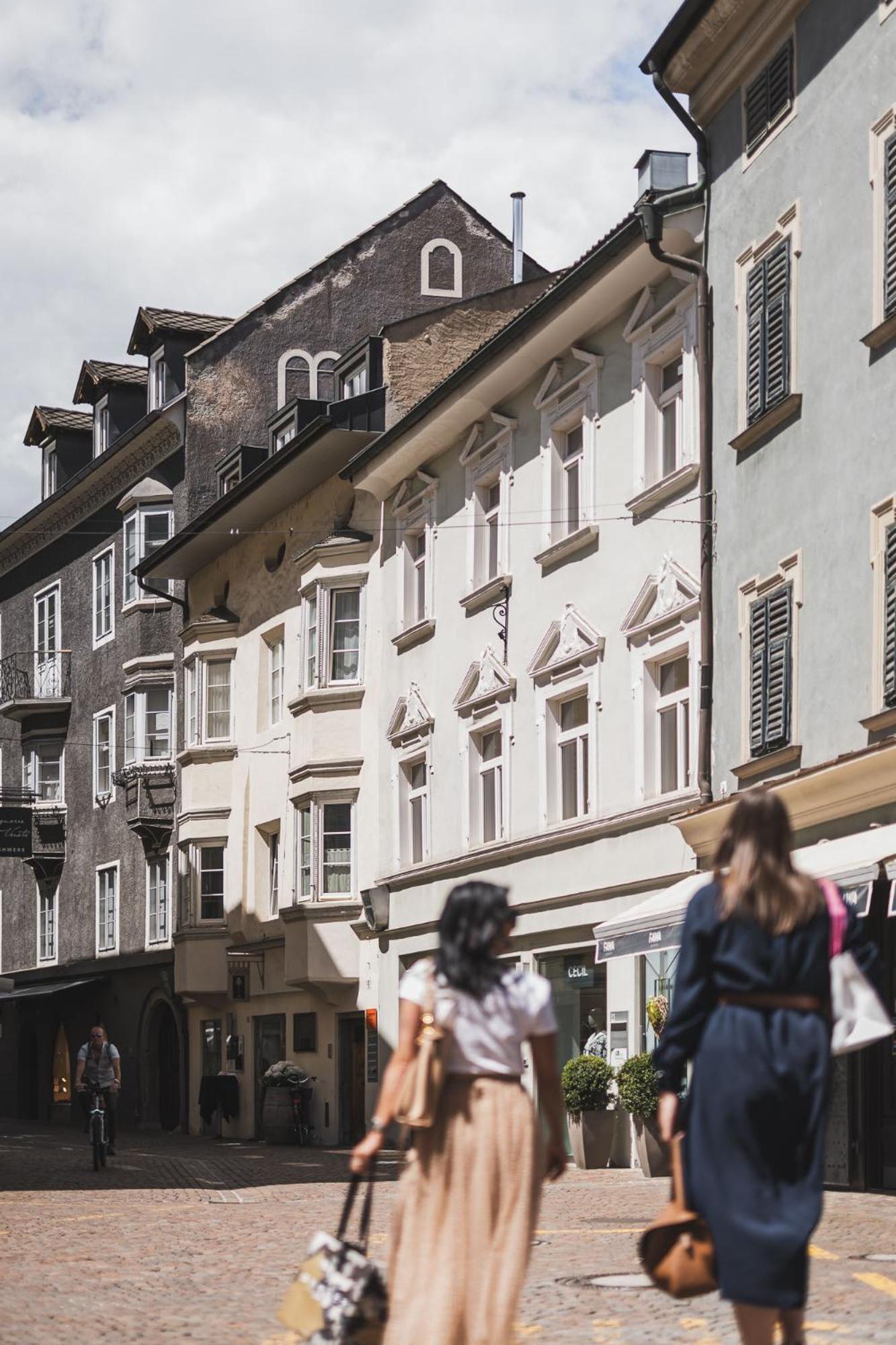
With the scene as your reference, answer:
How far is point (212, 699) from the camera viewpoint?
132 feet

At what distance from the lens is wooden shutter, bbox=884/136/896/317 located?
1784cm

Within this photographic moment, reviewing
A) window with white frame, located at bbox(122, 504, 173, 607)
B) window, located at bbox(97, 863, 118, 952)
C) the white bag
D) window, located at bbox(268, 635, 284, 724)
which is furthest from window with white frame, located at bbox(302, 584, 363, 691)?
the white bag

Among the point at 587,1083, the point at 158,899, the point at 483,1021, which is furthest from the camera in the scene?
the point at 158,899

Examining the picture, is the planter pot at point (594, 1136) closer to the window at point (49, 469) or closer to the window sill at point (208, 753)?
the window sill at point (208, 753)

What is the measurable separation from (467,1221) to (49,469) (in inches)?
1909

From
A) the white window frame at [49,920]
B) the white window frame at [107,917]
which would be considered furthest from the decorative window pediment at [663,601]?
the white window frame at [49,920]

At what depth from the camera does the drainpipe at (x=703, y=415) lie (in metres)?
22.2

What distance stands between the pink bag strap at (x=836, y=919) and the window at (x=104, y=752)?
40.6m

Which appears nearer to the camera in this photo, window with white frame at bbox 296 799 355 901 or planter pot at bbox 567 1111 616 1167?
planter pot at bbox 567 1111 616 1167

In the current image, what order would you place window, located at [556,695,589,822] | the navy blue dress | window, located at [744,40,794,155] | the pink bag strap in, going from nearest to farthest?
the navy blue dress
the pink bag strap
window, located at [744,40,794,155]
window, located at [556,695,589,822]

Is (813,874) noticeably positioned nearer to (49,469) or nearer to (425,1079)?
(425,1079)

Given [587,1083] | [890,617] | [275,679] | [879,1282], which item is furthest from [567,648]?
[879,1282]

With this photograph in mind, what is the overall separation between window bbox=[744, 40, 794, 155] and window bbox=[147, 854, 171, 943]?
24651 millimetres

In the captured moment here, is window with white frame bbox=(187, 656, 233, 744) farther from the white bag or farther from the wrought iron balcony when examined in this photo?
the white bag
